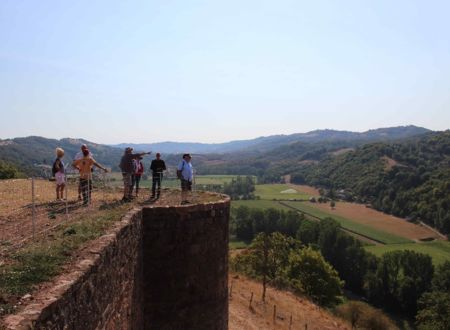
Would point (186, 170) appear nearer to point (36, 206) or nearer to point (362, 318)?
point (36, 206)

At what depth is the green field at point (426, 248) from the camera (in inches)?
2891

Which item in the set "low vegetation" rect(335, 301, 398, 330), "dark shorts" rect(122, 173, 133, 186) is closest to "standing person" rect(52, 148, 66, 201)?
"dark shorts" rect(122, 173, 133, 186)

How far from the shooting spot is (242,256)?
1757 inches

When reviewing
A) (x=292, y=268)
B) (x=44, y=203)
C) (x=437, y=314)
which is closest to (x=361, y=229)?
(x=437, y=314)

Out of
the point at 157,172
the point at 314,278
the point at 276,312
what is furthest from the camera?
the point at 314,278

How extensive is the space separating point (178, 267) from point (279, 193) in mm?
141286

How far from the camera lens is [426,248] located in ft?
257

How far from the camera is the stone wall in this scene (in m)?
7.67

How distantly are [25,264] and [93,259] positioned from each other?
90cm

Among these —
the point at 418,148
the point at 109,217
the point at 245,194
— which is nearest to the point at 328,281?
the point at 109,217

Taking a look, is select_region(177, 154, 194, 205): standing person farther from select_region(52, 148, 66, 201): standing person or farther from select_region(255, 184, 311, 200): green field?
select_region(255, 184, 311, 200): green field

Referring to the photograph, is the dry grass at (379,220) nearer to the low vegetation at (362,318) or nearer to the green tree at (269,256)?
the green tree at (269,256)

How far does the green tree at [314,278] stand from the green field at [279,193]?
89403mm

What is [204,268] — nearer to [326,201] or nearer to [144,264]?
[144,264]
